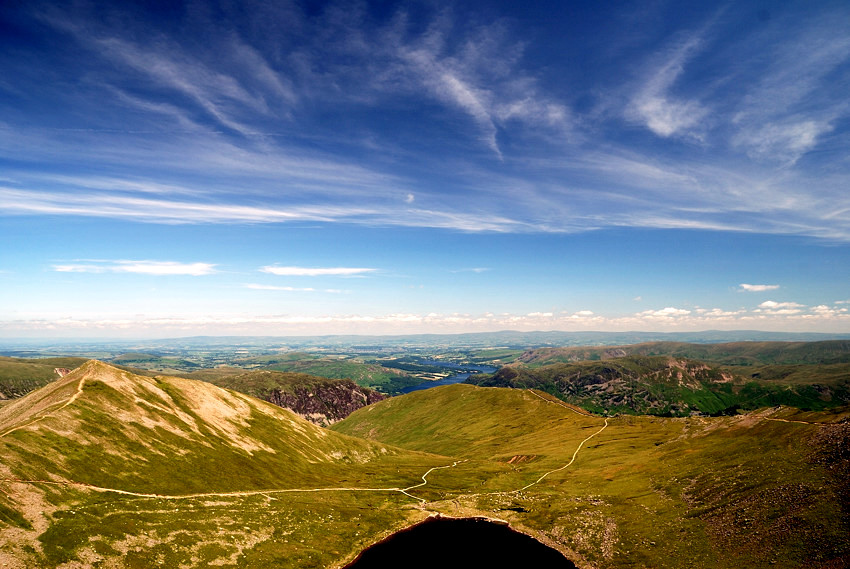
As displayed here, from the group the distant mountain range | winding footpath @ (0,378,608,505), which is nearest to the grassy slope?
the distant mountain range

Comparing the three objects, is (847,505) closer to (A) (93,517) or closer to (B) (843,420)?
(B) (843,420)

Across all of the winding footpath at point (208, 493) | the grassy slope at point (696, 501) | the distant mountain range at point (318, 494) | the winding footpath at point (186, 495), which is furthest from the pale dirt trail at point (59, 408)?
the grassy slope at point (696, 501)

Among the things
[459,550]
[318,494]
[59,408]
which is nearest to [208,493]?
[318,494]

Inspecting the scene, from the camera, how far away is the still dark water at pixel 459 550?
8756 centimetres

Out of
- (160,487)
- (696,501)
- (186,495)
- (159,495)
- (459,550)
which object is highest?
(160,487)

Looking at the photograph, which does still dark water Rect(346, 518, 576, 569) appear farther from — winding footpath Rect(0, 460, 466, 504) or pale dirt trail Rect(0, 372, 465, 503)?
pale dirt trail Rect(0, 372, 465, 503)

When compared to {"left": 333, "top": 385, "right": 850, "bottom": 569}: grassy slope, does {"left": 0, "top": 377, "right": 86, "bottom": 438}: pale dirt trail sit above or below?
above

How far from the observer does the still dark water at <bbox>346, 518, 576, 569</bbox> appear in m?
87.6

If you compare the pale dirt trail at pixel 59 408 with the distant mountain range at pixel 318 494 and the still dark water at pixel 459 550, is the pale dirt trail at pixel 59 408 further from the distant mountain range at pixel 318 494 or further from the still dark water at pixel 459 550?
the still dark water at pixel 459 550

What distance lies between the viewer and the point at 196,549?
7431cm

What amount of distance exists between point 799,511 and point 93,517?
138m

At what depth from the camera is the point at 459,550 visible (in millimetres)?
A: 94500

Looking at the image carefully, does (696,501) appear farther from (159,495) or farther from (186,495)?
(159,495)

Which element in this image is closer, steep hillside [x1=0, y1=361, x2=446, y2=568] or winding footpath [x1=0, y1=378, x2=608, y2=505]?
steep hillside [x1=0, y1=361, x2=446, y2=568]
